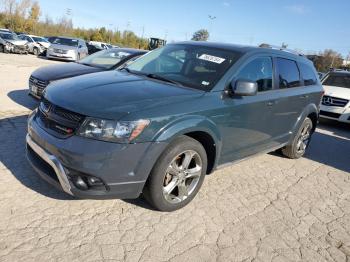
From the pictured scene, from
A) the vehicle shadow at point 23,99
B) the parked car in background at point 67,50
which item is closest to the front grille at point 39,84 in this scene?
the vehicle shadow at point 23,99

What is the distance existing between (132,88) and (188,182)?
121 cm

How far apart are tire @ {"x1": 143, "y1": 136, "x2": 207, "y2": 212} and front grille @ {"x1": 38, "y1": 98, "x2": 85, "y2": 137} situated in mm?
857

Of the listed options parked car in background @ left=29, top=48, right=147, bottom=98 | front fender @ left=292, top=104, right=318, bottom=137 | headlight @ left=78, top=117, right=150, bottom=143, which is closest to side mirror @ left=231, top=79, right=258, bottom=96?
headlight @ left=78, top=117, right=150, bottom=143

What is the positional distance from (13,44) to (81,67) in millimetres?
18580

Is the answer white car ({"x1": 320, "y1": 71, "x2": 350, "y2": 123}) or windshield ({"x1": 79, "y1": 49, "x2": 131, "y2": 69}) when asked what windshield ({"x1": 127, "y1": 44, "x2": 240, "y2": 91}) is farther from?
white car ({"x1": 320, "y1": 71, "x2": 350, "y2": 123})

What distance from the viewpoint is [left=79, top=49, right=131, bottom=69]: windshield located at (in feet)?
27.8

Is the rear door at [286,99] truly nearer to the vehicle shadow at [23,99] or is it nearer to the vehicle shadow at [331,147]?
the vehicle shadow at [331,147]

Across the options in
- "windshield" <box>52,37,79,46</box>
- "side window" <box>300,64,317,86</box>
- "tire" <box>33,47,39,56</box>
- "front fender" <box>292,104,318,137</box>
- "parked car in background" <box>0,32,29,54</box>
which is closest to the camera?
"front fender" <box>292,104,318,137</box>

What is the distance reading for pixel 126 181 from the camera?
338 cm

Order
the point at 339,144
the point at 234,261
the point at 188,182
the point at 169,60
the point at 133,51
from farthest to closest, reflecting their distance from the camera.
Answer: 1. the point at 133,51
2. the point at 339,144
3. the point at 169,60
4. the point at 188,182
5. the point at 234,261

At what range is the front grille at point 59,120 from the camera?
3383 millimetres

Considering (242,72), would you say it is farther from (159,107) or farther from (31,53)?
(31,53)

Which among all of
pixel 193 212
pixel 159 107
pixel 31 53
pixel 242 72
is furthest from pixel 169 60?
pixel 31 53

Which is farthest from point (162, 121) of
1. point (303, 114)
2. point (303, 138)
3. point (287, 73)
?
point (303, 138)
